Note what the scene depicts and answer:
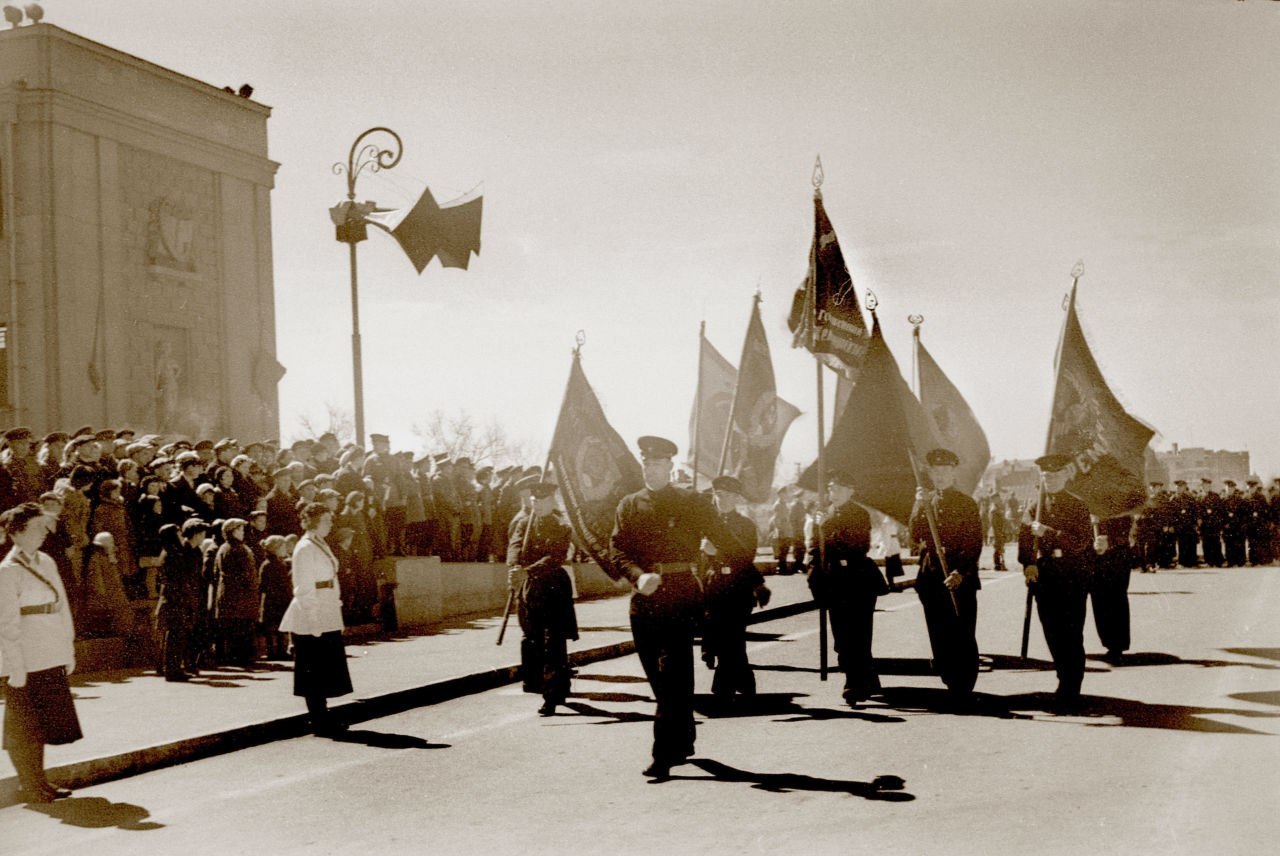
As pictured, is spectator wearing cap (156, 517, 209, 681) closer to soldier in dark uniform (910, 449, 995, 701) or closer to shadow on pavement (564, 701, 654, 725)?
shadow on pavement (564, 701, 654, 725)

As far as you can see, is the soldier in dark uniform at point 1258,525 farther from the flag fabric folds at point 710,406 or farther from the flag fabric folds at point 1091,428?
the flag fabric folds at point 1091,428

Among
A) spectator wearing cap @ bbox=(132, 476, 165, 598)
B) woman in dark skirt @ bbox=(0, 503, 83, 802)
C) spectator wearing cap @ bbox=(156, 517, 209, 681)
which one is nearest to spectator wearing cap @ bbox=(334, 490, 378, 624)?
spectator wearing cap @ bbox=(132, 476, 165, 598)

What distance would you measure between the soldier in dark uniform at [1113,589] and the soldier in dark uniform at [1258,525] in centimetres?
2116

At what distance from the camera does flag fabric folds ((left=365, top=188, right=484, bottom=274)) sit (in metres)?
14.1

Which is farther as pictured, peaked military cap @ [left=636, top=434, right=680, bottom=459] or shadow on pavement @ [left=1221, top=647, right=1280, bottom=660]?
shadow on pavement @ [left=1221, top=647, right=1280, bottom=660]

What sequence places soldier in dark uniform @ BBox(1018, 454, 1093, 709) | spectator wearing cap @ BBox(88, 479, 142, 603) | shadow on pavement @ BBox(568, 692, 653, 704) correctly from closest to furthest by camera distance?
soldier in dark uniform @ BBox(1018, 454, 1093, 709) → shadow on pavement @ BBox(568, 692, 653, 704) → spectator wearing cap @ BBox(88, 479, 142, 603)

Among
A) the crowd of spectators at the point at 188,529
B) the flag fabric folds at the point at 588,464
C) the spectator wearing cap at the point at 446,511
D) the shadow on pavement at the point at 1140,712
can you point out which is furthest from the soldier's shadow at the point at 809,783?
the spectator wearing cap at the point at 446,511

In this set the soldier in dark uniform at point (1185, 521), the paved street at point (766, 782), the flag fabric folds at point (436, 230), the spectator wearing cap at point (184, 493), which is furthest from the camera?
the soldier in dark uniform at point (1185, 521)

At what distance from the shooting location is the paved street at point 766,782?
5.90 metres

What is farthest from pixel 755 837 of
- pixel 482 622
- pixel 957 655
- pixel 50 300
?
pixel 482 622

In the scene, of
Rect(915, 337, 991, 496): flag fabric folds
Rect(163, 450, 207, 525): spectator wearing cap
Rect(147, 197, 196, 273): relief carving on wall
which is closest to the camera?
Rect(163, 450, 207, 525): spectator wearing cap

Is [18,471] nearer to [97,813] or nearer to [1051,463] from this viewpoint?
[97,813]

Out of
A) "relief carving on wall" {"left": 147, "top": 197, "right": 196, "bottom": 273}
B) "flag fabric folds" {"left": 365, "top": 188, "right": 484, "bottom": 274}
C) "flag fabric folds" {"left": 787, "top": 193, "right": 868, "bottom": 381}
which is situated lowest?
"flag fabric folds" {"left": 787, "top": 193, "right": 868, "bottom": 381}

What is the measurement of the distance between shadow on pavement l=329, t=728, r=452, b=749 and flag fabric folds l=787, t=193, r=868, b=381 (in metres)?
5.30
